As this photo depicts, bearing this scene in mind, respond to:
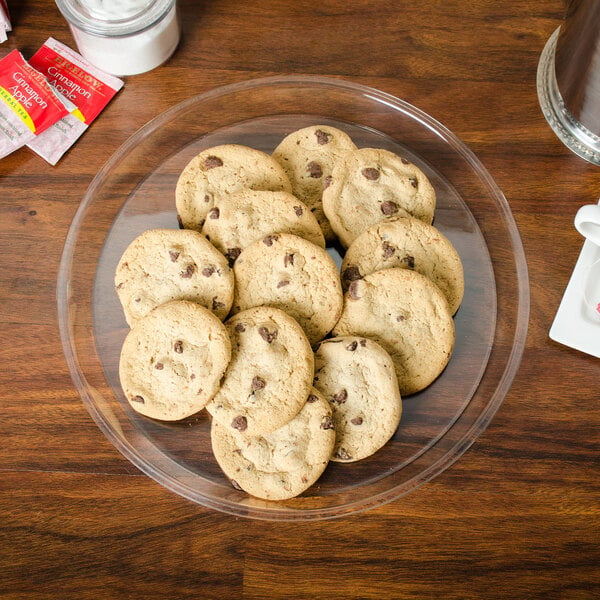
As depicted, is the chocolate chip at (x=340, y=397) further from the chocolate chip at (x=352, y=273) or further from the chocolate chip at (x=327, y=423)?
the chocolate chip at (x=352, y=273)

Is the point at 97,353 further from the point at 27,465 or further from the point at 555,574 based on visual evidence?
the point at 555,574

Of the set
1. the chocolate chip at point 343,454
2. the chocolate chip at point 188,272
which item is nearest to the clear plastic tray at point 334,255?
the chocolate chip at point 343,454

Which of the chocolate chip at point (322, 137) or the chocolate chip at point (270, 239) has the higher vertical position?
the chocolate chip at point (322, 137)

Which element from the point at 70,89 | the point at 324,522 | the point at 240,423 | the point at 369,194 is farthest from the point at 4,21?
the point at 324,522

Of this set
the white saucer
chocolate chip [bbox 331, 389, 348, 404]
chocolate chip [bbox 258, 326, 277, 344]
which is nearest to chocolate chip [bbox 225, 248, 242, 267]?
chocolate chip [bbox 258, 326, 277, 344]

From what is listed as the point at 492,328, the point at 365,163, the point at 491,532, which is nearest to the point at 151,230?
the point at 365,163

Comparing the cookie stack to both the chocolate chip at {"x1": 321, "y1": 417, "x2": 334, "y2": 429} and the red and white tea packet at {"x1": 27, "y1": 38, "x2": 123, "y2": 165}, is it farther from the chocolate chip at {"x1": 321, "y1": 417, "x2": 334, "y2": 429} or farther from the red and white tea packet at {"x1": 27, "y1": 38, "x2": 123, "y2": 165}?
the red and white tea packet at {"x1": 27, "y1": 38, "x2": 123, "y2": 165}

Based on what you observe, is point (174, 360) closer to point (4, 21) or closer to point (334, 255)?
point (334, 255)
